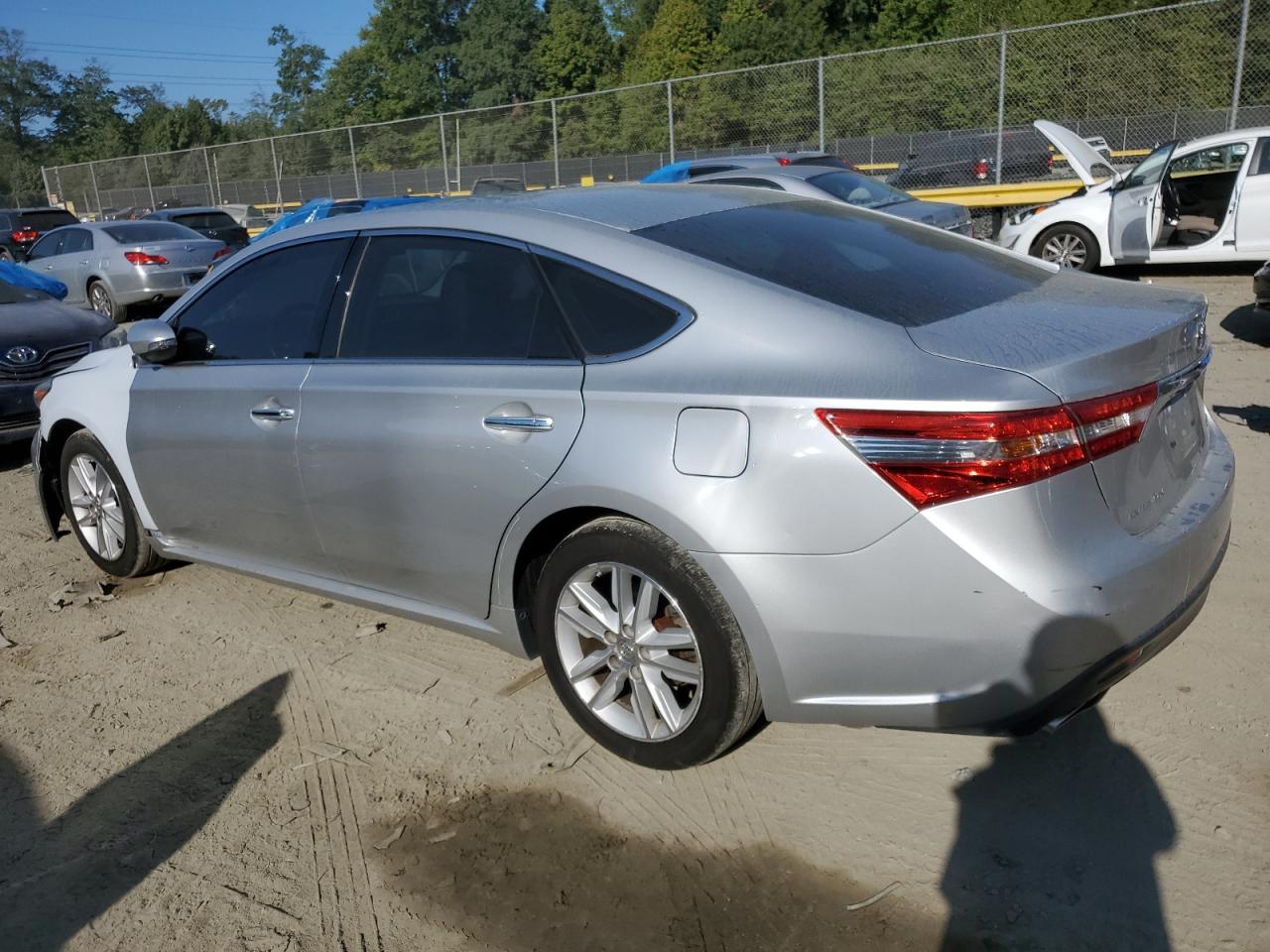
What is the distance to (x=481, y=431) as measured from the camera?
3215 mm

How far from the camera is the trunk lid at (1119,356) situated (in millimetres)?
2561

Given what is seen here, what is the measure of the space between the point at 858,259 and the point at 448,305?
A: 1325mm

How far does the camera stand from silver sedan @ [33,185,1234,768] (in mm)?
2482

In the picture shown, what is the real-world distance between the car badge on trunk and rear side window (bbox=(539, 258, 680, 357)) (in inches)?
244

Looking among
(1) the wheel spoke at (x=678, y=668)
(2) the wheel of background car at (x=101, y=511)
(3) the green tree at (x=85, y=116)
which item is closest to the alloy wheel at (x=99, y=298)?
(2) the wheel of background car at (x=101, y=511)

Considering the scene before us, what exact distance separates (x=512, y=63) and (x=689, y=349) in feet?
242

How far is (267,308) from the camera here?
13.6 feet

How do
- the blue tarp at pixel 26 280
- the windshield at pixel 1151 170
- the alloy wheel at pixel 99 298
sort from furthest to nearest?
1. the alloy wheel at pixel 99 298
2. the windshield at pixel 1151 170
3. the blue tarp at pixel 26 280

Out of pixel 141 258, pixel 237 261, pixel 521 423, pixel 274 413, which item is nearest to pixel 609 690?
pixel 521 423

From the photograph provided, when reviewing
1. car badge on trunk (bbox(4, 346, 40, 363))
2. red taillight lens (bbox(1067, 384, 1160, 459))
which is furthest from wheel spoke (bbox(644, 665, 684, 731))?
car badge on trunk (bbox(4, 346, 40, 363))

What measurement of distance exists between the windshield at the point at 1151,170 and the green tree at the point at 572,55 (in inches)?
2428

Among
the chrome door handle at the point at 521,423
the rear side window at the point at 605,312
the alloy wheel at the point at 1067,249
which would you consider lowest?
the alloy wheel at the point at 1067,249

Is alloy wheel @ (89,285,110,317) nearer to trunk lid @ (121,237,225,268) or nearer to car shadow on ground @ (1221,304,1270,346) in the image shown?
trunk lid @ (121,237,225,268)

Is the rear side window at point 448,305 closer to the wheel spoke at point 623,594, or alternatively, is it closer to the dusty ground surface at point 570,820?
the wheel spoke at point 623,594
